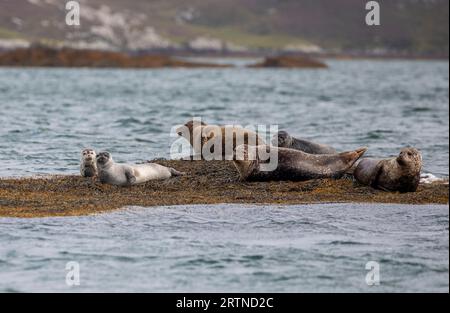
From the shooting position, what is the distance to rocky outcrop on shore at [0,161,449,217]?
51.5 ft

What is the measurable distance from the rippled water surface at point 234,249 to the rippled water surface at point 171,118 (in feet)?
20.9

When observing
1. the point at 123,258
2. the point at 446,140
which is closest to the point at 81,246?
the point at 123,258

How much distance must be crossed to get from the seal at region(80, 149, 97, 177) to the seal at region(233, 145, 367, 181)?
285 centimetres

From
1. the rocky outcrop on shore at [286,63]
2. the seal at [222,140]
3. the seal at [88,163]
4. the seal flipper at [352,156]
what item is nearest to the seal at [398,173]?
the seal flipper at [352,156]

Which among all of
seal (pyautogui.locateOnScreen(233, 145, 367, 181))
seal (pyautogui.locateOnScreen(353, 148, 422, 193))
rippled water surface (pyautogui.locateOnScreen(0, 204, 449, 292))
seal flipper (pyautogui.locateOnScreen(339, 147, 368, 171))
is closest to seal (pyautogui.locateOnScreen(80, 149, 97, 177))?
seal (pyautogui.locateOnScreen(233, 145, 367, 181))

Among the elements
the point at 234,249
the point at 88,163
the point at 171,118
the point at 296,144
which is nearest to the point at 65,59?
the point at 171,118

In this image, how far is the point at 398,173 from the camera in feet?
55.8

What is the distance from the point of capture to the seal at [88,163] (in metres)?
18.5

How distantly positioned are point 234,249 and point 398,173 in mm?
5173

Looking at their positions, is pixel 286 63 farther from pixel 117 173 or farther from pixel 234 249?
pixel 234 249

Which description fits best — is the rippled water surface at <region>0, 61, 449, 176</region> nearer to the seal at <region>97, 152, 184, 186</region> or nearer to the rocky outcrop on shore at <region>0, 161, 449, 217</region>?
the rocky outcrop on shore at <region>0, 161, 449, 217</region>

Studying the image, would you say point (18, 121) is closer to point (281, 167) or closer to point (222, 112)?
point (222, 112)

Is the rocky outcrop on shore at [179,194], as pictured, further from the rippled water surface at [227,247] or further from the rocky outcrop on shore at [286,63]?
the rocky outcrop on shore at [286,63]
